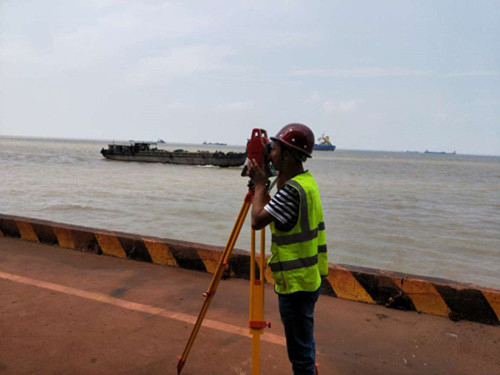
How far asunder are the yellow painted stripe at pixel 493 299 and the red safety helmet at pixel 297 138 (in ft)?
7.83

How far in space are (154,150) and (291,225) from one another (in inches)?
1944

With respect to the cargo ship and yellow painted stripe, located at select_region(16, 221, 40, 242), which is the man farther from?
the cargo ship

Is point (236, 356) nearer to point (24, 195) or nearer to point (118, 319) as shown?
point (118, 319)

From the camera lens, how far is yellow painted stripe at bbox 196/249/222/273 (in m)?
4.39

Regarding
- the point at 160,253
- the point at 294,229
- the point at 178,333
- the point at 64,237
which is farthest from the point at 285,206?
the point at 64,237

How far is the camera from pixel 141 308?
3.53m

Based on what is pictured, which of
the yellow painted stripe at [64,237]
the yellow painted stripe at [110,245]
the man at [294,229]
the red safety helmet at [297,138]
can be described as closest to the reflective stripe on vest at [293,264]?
the man at [294,229]

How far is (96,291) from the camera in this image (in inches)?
152

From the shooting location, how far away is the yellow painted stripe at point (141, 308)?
10.3 ft

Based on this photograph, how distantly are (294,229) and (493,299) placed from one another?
2.39 meters

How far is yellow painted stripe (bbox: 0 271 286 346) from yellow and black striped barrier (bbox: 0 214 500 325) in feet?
3.22

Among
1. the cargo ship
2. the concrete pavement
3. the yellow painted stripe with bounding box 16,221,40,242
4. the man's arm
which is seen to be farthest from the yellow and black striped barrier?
the cargo ship

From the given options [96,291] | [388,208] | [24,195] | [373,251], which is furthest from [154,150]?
[96,291]

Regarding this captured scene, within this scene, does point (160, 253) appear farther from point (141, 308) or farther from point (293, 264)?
point (293, 264)
